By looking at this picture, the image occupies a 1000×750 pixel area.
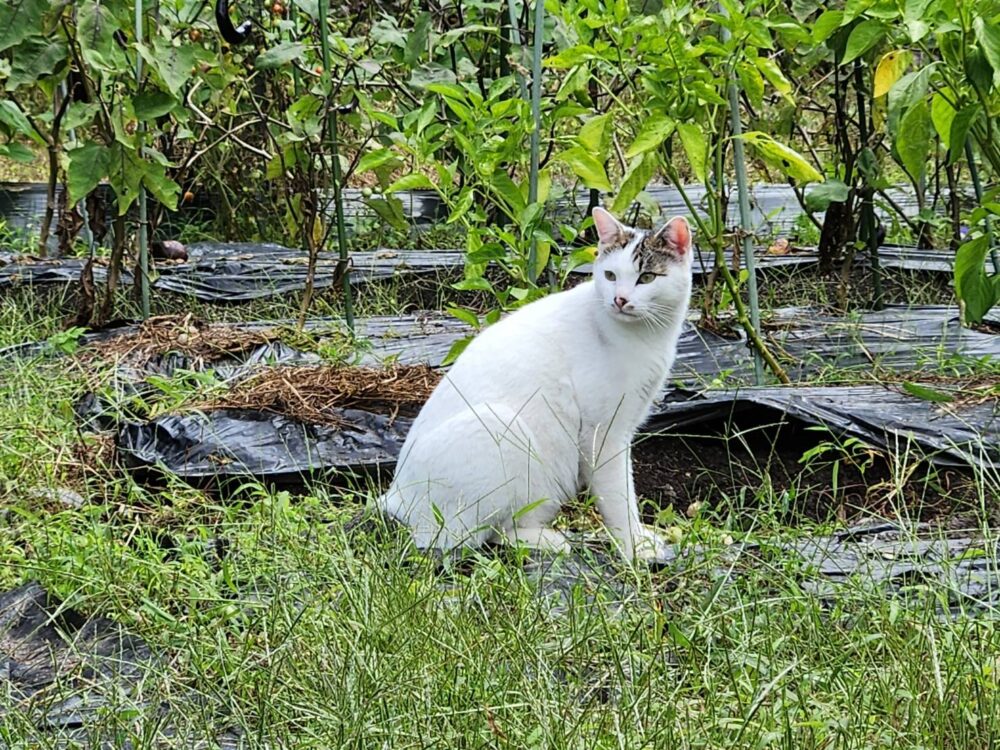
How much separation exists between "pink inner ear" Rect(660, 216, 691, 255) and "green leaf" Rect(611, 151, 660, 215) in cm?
30

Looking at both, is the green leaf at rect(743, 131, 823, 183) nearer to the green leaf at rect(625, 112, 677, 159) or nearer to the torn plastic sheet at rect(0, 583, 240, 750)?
the green leaf at rect(625, 112, 677, 159)

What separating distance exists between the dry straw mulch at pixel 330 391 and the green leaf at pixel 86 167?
867 millimetres

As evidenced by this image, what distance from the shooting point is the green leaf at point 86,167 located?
3686 millimetres

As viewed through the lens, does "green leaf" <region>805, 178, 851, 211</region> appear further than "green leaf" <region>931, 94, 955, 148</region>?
Yes

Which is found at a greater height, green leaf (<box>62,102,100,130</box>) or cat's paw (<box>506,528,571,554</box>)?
green leaf (<box>62,102,100,130</box>)

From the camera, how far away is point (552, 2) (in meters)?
3.03

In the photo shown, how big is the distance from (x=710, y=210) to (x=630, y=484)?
1133 mm

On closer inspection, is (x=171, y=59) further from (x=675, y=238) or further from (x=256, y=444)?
(x=675, y=238)

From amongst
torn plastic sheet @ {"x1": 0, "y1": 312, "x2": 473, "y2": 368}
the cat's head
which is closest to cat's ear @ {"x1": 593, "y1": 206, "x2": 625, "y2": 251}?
the cat's head

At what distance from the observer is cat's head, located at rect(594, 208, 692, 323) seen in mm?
2639

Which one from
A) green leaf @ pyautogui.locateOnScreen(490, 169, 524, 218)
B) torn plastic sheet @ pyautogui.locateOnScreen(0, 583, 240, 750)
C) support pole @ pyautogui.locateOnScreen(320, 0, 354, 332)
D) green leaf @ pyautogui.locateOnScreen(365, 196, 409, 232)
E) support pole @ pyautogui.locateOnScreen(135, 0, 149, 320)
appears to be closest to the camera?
torn plastic sheet @ pyautogui.locateOnScreen(0, 583, 240, 750)

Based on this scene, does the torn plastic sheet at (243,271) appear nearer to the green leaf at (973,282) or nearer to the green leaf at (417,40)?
the green leaf at (417,40)

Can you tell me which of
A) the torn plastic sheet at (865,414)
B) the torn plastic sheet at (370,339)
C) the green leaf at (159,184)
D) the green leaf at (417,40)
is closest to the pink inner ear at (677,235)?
the torn plastic sheet at (865,414)

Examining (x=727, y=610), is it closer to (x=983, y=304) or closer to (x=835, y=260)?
(x=983, y=304)
